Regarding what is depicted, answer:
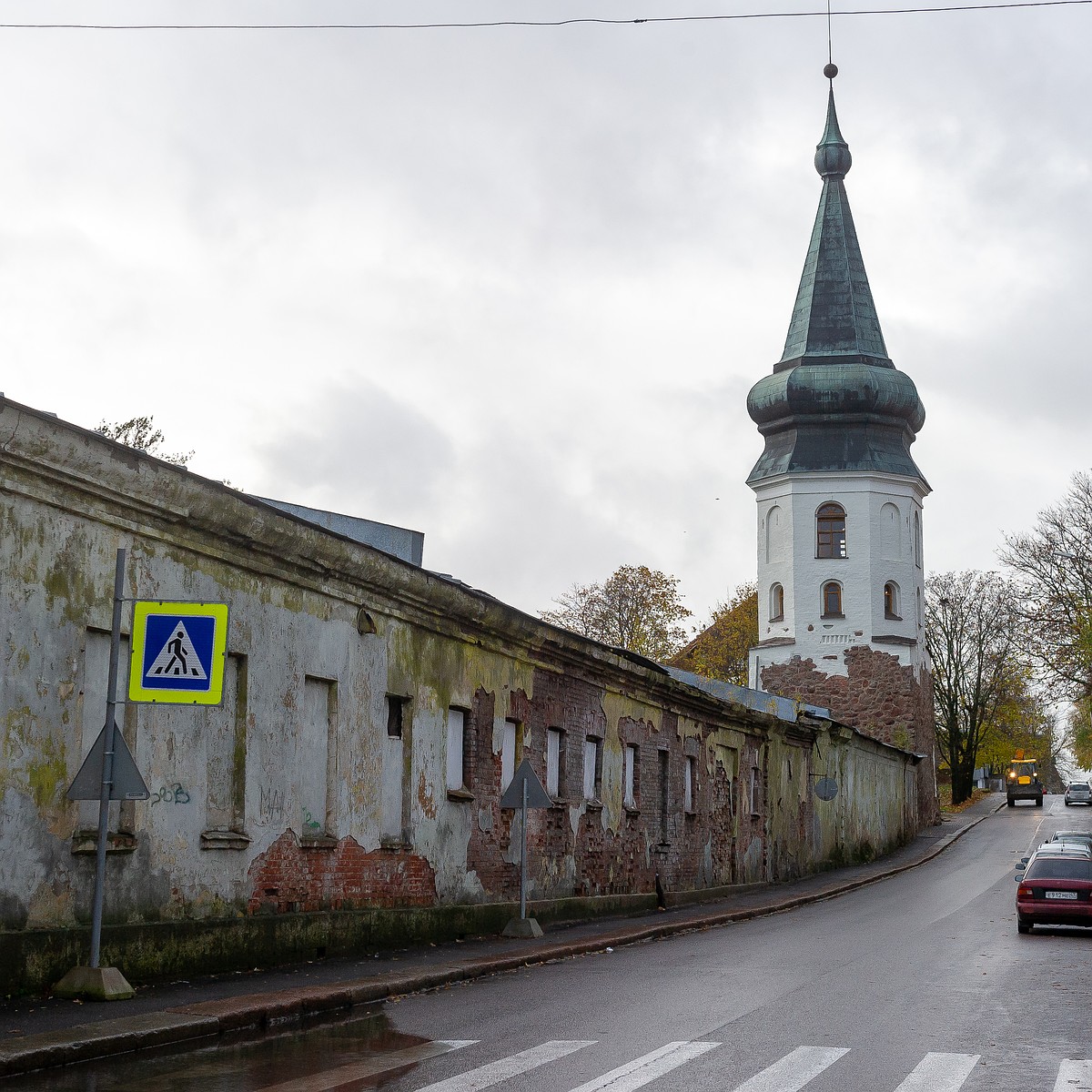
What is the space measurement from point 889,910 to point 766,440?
134ft

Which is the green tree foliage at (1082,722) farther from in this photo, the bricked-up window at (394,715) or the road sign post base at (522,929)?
the bricked-up window at (394,715)

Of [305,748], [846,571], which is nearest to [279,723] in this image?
[305,748]

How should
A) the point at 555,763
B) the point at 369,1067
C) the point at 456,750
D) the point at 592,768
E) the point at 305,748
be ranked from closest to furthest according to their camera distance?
the point at 369,1067
the point at 305,748
the point at 456,750
the point at 555,763
the point at 592,768

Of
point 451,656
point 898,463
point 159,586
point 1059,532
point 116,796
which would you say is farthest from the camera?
point 898,463

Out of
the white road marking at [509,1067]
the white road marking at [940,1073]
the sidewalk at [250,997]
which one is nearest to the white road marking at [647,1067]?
the white road marking at [509,1067]

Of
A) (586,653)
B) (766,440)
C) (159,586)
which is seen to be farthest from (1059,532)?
(159,586)

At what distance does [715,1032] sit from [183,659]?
494 cm

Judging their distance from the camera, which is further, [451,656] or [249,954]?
[451,656]

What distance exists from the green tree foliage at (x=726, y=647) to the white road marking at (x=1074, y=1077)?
63.4m

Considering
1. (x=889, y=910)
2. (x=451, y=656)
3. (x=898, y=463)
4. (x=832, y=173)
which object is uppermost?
(x=832, y=173)

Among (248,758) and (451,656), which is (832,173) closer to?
(451,656)

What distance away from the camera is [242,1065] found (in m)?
9.96

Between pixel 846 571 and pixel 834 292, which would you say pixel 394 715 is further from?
pixel 834 292

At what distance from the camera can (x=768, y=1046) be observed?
10.7 meters
